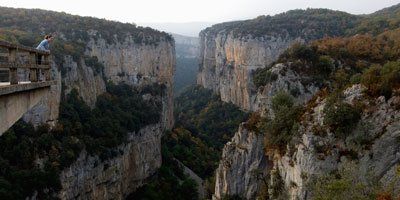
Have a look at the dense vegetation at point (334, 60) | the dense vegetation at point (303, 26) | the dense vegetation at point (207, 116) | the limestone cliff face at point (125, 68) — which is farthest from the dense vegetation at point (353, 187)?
the dense vegetation at point (303, 26)

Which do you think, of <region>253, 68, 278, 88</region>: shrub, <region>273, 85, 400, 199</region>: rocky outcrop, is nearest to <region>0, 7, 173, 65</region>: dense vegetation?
<region>253, 68, 278, 88</region>: shrub

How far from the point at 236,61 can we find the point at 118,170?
70.1m

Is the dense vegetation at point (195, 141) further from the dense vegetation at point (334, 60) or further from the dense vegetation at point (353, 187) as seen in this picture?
the dense vegetation at point (353, 187)

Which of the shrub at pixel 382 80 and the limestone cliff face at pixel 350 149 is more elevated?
the shrub at pixel 382 80

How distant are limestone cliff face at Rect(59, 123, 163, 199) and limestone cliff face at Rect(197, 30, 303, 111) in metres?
34.6

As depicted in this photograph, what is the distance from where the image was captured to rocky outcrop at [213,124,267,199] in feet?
110

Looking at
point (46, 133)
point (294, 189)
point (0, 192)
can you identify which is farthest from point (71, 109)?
point (294, 189)

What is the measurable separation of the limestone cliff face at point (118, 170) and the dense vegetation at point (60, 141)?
3.07 ft

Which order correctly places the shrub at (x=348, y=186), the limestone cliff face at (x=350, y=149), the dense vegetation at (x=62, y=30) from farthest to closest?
the dense vegetation at (x=62, y=30) < the limestone cliff face at (x=350, y=149) < the shrub at (x=348, y=186)

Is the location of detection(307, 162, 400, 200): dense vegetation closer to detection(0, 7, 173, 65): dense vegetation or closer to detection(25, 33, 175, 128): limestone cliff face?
Result: detection(25, 33, 175, 128): limestone cliff face

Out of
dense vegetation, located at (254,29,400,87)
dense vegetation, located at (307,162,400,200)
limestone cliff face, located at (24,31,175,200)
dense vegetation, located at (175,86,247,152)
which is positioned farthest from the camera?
dense vegetation, located at (175,86,247,152)

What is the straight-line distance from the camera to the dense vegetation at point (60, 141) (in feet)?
128

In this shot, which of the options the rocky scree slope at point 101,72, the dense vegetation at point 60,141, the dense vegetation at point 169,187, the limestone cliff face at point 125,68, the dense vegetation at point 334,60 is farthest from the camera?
the dense vegetation at point 169,187

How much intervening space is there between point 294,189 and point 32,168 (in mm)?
24548
